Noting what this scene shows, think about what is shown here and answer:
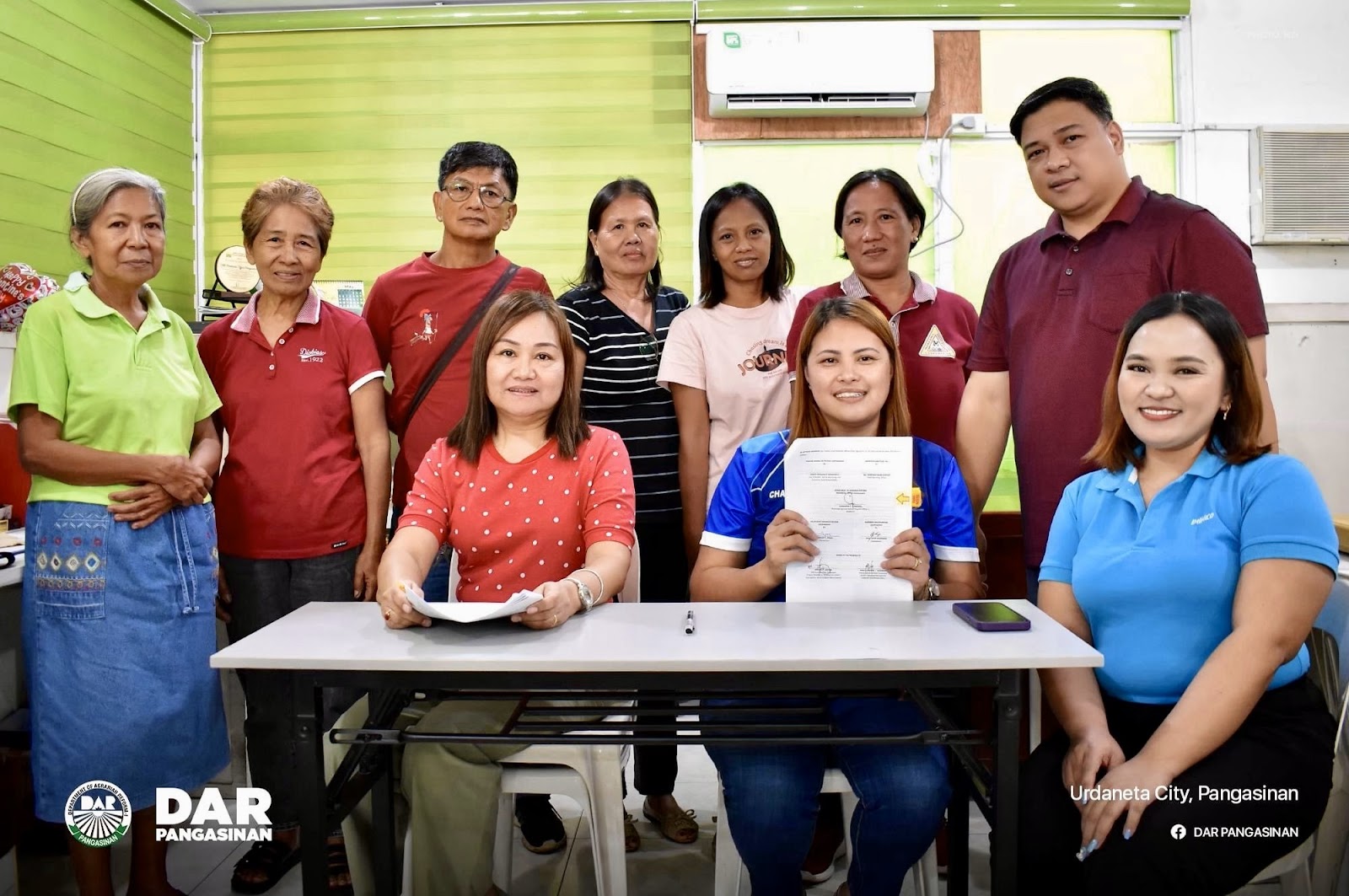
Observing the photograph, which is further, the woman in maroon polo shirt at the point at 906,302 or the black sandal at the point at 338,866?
the woman in maroon polo shirt at the point at 906,302

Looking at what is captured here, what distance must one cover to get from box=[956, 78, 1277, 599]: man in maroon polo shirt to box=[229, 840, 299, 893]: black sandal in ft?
6.08

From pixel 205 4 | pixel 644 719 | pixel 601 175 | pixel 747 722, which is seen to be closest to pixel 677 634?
pixel 747 722

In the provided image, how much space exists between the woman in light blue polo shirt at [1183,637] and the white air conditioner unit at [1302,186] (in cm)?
356

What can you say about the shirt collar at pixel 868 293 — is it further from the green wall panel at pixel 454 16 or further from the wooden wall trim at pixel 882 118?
the green wall panel at pixel 454 16

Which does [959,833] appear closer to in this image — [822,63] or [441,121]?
[822,63]

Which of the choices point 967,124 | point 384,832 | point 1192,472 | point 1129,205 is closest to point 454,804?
point 384,832

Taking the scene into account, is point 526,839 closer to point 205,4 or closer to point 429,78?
point 429,78

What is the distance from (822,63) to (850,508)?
3.34 meters

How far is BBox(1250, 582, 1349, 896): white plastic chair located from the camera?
1.67 meters

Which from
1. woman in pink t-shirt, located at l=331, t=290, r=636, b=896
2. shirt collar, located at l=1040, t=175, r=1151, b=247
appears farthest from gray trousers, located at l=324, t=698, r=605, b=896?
shirt collar, located at l=1040, t=175, r=1151, b=247

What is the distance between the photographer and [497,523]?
6.16 ft

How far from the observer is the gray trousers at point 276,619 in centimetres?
220

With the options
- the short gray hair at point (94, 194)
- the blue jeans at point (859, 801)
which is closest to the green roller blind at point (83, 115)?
the short gray hair at point (94, 194)

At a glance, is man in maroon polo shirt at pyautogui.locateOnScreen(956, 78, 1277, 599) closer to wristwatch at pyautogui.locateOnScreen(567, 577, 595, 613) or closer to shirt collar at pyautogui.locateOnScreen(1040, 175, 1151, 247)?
shirt collar at pyautogui.locateOnScreen(1040, 175, 1151, 247)
